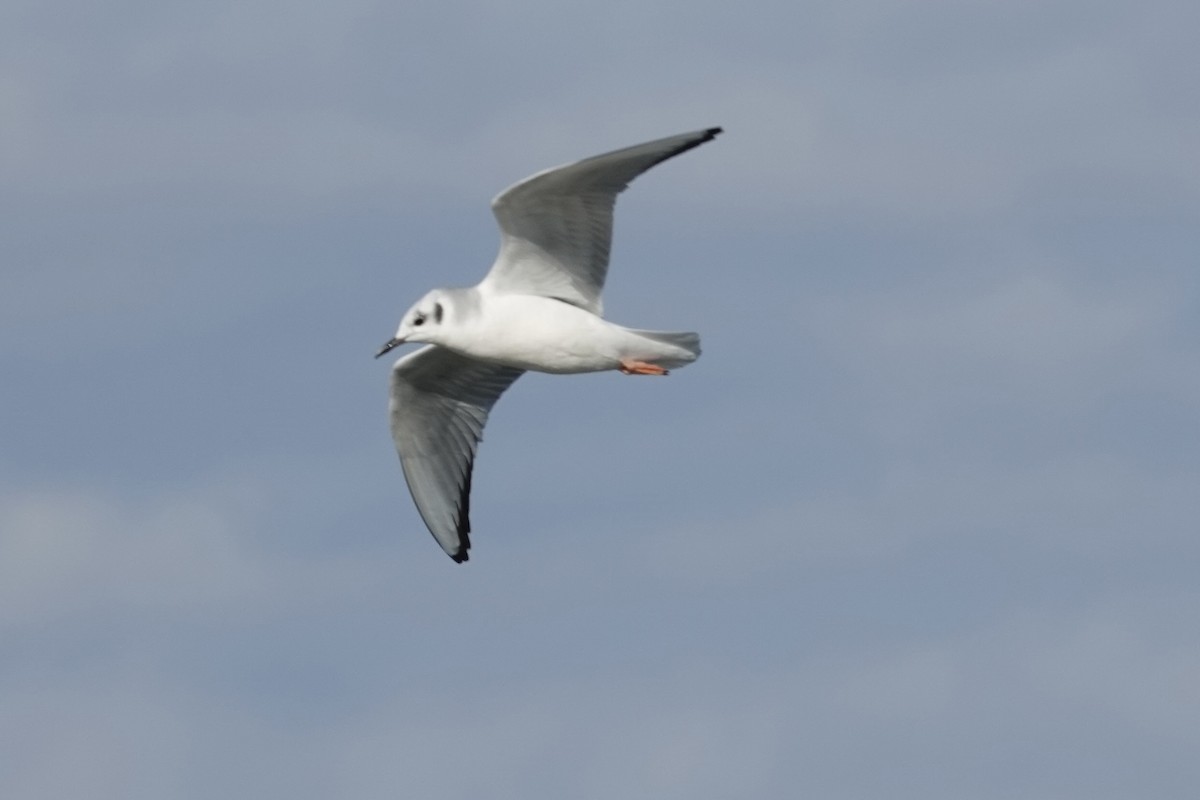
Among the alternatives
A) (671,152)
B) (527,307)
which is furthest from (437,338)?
(671,152)

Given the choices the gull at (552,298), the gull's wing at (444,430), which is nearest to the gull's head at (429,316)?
the gull at (552,298)

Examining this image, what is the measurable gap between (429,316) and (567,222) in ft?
3.97

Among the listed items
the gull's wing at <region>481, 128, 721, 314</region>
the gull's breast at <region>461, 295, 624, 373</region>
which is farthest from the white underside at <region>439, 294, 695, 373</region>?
the gull's wing at <region>481, 128, 721, 314</region>

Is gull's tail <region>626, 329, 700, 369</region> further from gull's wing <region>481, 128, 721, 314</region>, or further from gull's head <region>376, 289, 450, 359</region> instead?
gull's head <region>376, 289, 450, 359</region>

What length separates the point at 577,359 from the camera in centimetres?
1744

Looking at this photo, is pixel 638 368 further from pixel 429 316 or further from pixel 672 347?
pixel 429 316

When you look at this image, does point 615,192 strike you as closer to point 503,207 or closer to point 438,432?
point 503,207

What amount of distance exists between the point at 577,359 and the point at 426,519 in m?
2.93

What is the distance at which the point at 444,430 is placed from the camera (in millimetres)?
19656

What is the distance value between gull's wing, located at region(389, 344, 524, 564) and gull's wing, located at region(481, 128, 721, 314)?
6.89 ft

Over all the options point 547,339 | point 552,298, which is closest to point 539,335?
point 547,339

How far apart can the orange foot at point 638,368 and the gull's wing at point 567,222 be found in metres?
0.45

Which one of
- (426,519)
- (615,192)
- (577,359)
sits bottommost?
(426,519)

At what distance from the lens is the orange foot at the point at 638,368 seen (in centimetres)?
1753
